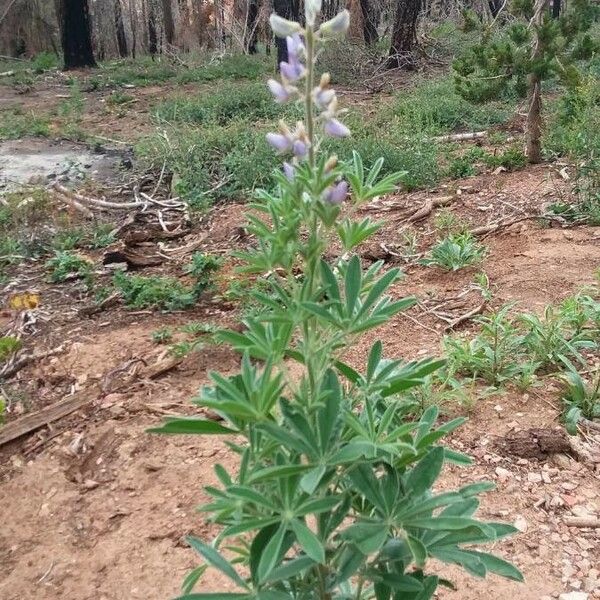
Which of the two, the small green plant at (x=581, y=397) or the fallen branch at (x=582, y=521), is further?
the small green plant at (x=581, y=397)

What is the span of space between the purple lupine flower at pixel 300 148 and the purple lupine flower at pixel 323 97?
89 millimetres

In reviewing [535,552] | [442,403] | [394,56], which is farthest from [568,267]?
[394,56]

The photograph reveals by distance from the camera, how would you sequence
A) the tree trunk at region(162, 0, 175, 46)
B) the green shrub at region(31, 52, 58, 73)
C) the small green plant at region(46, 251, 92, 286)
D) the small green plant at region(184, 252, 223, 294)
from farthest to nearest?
1. the tree trunk at region(162, 0, 175, 46)
2. the green shrub at region(31, 52, 58, 73)
3. the small green plant at region(46, 251, 92, 286)
4. the small green plant at region(184, 252, 223, 294)

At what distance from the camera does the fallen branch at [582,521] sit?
285 cm

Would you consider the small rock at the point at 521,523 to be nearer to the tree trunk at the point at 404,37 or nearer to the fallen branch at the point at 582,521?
the fallen branch at the point at 582,521

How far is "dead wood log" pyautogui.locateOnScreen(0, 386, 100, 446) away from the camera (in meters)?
3.87

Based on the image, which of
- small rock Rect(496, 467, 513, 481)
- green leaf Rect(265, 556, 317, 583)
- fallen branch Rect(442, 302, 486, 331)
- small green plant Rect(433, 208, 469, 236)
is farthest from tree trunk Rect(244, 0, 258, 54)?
green leaf Rect(265, 556, 317, 583)

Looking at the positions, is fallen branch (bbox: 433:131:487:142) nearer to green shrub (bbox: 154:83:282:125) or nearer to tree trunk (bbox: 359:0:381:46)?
Result: green shrub (bbox: 154:83:282:125)

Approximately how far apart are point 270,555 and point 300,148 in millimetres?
764

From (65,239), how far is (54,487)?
142 inches

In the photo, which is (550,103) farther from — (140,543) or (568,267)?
(140,543)

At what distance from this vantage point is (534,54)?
6.80m

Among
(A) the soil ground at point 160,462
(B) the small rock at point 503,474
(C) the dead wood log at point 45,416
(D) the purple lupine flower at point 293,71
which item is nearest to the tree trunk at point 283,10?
(A) the soil ground at point 160,462

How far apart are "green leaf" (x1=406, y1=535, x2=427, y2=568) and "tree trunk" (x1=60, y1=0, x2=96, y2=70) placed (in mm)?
17686
